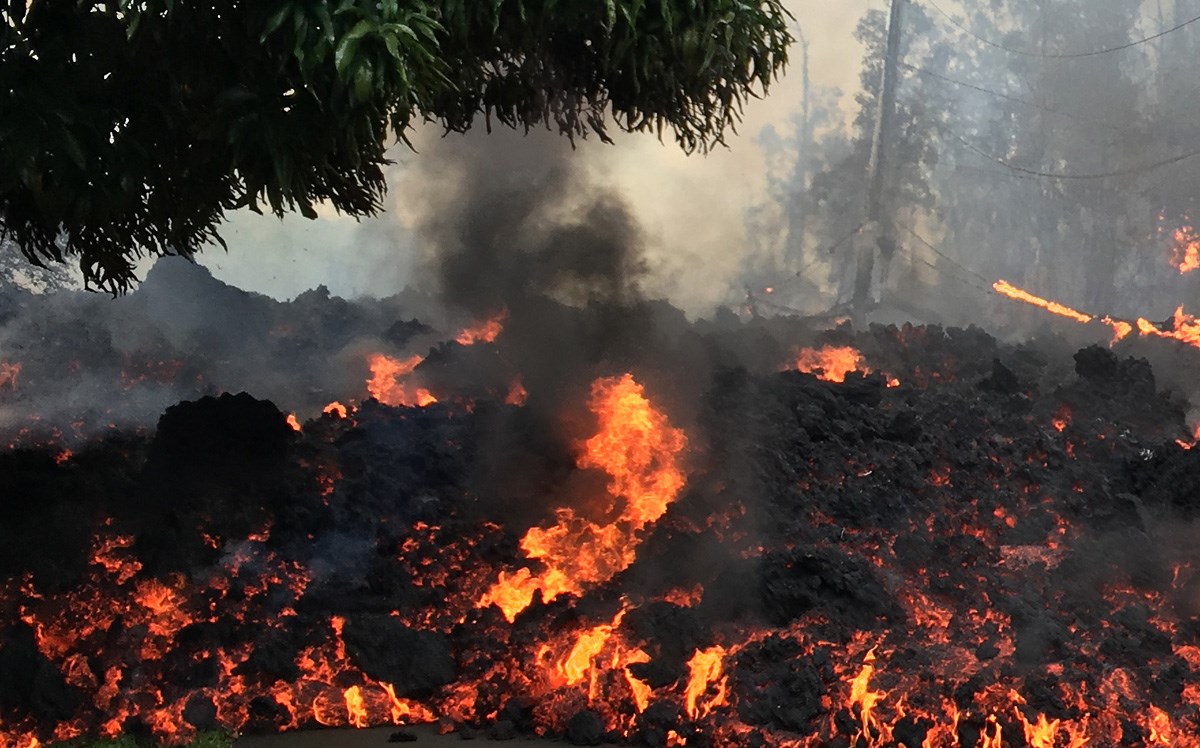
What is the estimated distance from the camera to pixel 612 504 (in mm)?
9047

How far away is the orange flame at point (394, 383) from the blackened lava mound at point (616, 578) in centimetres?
138

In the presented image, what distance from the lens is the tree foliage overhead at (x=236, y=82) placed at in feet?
14.4

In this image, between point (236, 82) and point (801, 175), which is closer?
point (236, 82)

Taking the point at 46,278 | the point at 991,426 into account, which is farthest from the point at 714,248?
the point at 991,426

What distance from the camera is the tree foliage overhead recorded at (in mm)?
4391

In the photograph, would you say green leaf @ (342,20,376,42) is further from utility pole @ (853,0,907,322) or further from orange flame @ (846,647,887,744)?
utility pole @ (853,0,907,322)

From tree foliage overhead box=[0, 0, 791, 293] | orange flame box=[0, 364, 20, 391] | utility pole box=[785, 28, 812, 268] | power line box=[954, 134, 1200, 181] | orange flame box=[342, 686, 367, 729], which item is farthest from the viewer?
utility pole box=[785, 28, 812, 268]

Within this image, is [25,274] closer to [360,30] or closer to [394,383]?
[394,383]

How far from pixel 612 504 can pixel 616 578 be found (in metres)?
0.96

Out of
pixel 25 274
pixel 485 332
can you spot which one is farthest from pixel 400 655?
pixel 25 274

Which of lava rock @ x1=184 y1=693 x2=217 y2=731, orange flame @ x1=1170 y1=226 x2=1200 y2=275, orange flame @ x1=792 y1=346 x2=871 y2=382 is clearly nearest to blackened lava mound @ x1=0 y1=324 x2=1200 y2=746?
lava rock @ x1=184 y1=693 x2=217 y2=731

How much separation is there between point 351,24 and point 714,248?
23183 mm

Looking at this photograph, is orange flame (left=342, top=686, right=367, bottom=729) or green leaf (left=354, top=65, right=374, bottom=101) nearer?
green leaf (left=354, top=65, right=374, bottom=101)

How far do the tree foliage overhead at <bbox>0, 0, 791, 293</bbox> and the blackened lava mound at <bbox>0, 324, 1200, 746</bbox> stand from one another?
2994 millimetres
